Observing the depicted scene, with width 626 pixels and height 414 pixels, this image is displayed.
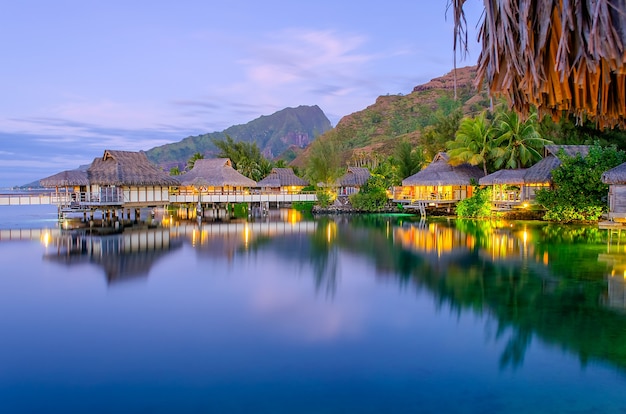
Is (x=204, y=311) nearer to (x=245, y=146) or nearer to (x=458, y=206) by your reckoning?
(x=458, y=206)

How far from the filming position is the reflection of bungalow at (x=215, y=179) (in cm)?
3700

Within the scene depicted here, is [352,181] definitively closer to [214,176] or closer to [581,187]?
[214,176]

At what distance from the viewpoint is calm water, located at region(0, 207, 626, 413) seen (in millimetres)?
6418

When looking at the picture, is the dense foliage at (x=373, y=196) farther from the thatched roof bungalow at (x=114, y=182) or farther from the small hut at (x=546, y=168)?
the thatched roof bungalow at (x=114, y=182)

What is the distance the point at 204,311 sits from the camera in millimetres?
10672

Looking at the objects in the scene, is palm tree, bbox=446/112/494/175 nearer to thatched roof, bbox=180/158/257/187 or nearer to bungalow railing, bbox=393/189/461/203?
bungalow railing, bbox=393/189/461/203

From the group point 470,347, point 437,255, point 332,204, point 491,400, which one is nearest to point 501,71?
point 491,400

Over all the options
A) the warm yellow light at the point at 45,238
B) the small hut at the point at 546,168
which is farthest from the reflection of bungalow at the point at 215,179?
the small hut at the point at 546,168

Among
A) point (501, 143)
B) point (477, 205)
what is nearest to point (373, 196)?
point (477, 205)

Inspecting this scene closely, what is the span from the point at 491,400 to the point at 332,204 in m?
30.9

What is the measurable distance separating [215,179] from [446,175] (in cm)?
1596

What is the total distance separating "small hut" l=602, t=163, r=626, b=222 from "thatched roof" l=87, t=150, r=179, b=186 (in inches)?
866

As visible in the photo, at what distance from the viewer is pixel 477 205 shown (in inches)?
1115

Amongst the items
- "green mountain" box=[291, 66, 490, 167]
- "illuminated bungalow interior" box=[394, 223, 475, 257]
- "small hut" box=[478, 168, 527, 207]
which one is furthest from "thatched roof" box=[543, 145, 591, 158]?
"green mountain" box=[291, 66, 490, 167]
